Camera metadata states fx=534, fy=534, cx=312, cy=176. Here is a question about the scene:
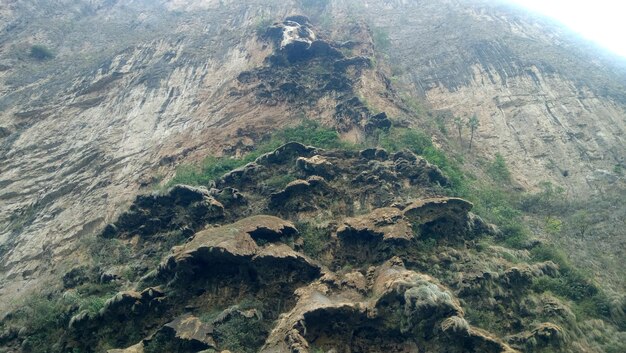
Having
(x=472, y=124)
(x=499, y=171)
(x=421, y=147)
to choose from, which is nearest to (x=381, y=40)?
(x=472, y=124)

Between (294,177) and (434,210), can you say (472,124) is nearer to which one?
(434,210)

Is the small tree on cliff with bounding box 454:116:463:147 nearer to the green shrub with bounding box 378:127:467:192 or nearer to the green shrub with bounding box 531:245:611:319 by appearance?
the green shrub with bounding box 378:127:467:192

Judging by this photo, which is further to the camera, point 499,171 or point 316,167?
point 499,171

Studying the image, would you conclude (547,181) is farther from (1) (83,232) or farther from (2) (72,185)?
(2) (72,185)

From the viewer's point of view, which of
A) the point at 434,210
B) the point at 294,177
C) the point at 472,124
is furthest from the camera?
the point at 472,124

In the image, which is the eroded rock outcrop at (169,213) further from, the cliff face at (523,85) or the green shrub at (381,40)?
the green shrub at (381,40)

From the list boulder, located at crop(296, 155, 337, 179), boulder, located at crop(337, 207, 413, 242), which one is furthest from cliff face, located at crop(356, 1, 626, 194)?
boulder, located at crop(296, 155, 337, 179)

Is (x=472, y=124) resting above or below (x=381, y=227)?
below

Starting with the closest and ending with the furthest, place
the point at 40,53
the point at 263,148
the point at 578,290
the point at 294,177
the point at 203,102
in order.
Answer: the point at 578,290 < the point at 294,177 < the point at 263,148 < the point at 203,102 < the point at 40,53
